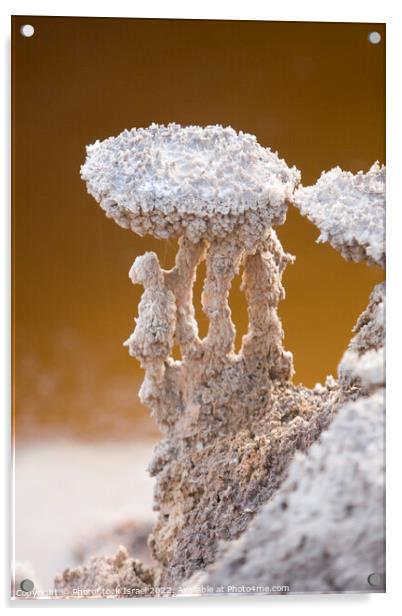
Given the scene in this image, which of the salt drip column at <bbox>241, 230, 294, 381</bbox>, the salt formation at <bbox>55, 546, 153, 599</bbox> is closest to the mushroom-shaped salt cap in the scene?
the salt drip column at <bbox>241, 230, 294, 381</bbox>

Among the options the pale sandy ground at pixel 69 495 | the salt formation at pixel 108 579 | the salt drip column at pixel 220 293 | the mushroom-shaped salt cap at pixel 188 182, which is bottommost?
the salt formation at pixel 108 579

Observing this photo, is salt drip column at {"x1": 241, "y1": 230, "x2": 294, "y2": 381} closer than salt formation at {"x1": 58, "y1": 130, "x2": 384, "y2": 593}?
No

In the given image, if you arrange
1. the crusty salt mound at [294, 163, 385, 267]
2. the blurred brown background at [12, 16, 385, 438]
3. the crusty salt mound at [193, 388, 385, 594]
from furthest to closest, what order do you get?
the blurred brown background at [12, 16, 385, 438], the crusty salt mound at [294, 163, 385, 267], the crusty salt mound at [193, 388, 385, 594]

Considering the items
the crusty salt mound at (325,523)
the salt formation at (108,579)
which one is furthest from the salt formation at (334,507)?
the salt formation at (108,579)

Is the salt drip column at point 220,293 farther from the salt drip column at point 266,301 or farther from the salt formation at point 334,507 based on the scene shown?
the salt formation at point 334,507

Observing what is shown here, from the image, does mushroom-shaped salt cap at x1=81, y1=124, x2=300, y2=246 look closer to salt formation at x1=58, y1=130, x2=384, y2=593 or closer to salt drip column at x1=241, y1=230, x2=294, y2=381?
salt formation at x1=58, y1=130, x2=384, y2=593

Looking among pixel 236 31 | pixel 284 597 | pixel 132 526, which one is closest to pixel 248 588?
pixel 284 597
